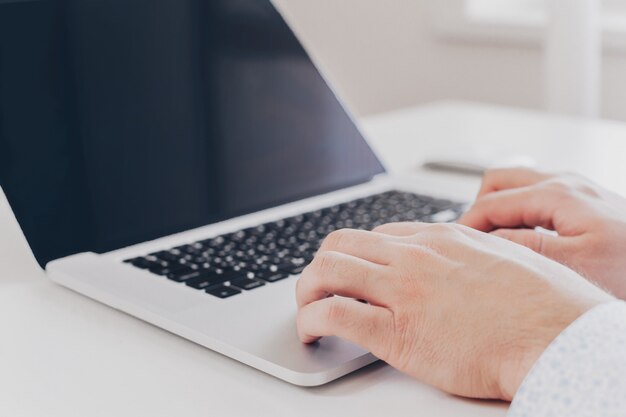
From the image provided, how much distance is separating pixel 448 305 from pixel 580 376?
10cm

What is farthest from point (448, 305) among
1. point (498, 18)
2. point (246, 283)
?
point (498, 18)

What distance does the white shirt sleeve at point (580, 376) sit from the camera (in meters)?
0.53

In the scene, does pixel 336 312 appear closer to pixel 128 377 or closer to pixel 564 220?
pixel 128 377

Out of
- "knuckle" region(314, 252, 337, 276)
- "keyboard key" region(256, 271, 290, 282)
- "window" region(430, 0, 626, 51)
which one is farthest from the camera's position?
"window" region(430, 0, 626, 51)

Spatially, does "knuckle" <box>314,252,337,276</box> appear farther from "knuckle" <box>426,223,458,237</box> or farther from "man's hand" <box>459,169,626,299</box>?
"man's hand" <box>459,169,626,299</box>

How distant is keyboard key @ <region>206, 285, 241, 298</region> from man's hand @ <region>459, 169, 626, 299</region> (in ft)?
0.82

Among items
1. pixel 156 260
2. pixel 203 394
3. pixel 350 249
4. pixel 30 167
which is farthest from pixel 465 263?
pixel 30 167

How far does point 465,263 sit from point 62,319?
1.07 feet

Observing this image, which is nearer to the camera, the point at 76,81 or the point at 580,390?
the point at 580,390

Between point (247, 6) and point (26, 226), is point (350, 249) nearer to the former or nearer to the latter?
point (26, 226)

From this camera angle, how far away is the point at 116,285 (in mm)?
750

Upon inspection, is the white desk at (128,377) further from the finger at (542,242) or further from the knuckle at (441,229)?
the finger at (542,242)

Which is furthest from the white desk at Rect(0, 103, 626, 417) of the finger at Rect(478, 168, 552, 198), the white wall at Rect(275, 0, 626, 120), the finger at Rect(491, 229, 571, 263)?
the white wall at Rect(275, 0, 626, 120)

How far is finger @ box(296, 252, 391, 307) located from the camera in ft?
2.05
